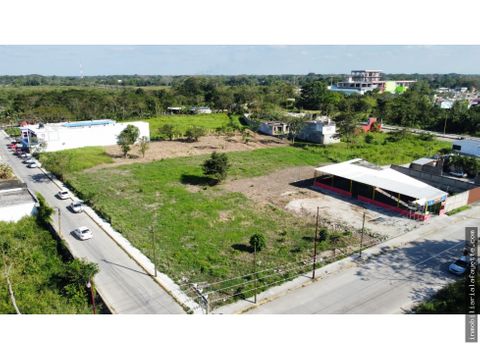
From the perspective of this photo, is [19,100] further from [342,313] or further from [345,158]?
[342,313]

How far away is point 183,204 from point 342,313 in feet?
40.1

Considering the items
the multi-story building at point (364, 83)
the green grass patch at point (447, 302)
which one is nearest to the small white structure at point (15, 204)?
the green grass patch at point (447, 302)

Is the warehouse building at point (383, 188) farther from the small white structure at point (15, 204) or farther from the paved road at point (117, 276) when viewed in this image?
the small white structure at point (15, 204)

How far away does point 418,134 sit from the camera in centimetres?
4609

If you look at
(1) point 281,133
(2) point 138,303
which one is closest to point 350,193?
(2) point 138,303

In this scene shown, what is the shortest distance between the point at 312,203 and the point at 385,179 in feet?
16.9

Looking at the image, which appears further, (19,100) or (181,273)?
(19,100)

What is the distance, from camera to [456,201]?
22375 mm

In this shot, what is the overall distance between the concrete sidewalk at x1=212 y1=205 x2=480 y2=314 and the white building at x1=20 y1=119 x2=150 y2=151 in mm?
27473

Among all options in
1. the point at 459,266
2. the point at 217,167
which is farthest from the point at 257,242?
the point at 217,167

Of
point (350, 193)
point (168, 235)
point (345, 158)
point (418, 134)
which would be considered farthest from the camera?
point (418, 134)

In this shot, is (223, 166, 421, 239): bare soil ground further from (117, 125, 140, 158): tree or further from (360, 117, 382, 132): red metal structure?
(360, 117, 382, 132): red metal structure

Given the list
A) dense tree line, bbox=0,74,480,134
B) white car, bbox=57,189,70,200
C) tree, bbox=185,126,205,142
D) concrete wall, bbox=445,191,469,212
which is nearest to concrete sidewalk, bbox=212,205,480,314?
concrete wall, bbox=445,191,469,212

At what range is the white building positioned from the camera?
34.4 meters
